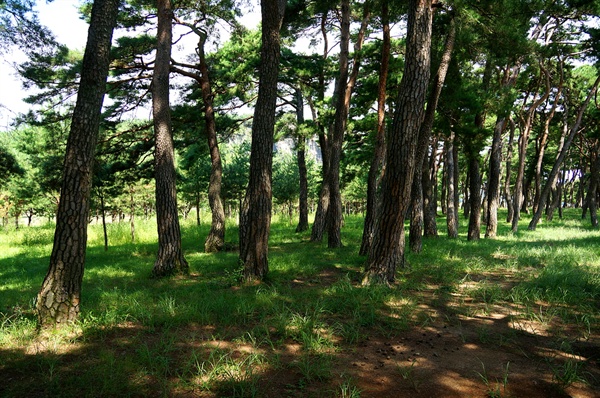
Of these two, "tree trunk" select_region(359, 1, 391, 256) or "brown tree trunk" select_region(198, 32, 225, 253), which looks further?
"brown tree trunk" select_region(198, 32, 225, 253)

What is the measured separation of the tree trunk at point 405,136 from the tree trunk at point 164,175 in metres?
4.50

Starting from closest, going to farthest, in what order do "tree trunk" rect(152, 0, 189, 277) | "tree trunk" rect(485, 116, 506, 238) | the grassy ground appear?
the grassy ground < "tree trunk" rect(152, 0, 189, 277) < "tree trunk" rect(485, 116, 506, 238)

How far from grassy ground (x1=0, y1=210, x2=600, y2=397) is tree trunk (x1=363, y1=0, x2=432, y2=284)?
803 mm

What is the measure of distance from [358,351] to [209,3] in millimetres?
11372

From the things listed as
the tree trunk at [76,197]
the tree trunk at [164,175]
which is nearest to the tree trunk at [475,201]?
the tree trunk at [164,175]

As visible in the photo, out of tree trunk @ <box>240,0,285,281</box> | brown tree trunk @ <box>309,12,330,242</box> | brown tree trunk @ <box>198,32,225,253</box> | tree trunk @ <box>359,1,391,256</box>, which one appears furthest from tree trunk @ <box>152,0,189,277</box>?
brown tree trunk @ <box>309,12,330,242</box>

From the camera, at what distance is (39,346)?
3.58 metres

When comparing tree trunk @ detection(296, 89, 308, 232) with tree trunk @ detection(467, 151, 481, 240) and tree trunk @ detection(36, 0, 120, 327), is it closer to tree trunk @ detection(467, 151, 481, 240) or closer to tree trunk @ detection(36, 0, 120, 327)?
tree trunk @ detection(467, 151, 481, 240)

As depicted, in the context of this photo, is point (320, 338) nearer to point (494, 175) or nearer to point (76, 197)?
point (76, 197)

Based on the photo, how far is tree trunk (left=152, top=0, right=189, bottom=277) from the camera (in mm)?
7648

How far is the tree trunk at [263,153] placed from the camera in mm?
6367

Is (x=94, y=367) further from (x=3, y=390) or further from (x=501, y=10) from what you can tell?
(x=501, y=10)

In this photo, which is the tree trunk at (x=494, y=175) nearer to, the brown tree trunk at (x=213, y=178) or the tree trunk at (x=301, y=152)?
the tree trunk at (x=301, y=152)

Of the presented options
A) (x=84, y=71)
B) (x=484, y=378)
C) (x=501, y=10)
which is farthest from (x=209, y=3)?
(x=484, y=378)
